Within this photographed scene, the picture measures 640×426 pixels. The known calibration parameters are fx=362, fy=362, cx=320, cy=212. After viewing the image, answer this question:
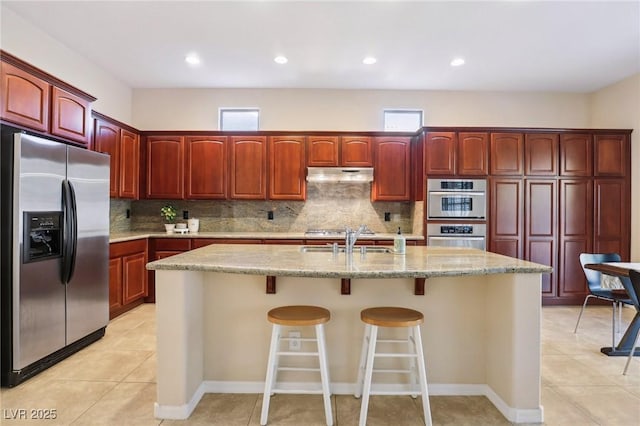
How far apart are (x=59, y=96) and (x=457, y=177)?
4.23 m

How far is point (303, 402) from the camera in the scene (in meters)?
2.30

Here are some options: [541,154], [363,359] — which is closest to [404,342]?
[363,359]

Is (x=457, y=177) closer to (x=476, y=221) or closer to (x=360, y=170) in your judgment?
(x=476, y=221)

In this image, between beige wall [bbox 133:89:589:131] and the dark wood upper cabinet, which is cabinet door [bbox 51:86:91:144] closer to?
beige wall [bbox 133:89:589:131]

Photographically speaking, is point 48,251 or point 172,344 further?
point 48,251

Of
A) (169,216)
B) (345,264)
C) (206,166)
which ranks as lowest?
(345,264)

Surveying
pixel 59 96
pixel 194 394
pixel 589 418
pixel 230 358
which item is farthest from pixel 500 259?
pixel 59 96

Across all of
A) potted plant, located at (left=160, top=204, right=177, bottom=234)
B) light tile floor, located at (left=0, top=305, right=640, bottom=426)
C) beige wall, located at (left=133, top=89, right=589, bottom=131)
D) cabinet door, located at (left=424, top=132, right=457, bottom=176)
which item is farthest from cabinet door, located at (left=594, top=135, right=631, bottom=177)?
potted plant, located at (left=160, top=204, right=177, bottom=234)

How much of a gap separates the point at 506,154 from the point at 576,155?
913mm

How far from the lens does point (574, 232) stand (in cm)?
467

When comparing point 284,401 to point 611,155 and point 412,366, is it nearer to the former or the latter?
point 412,366

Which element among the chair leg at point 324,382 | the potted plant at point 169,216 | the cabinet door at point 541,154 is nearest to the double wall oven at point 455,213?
the cabinet door at point 541,154

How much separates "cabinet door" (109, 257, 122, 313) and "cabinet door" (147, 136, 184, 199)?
1245 millimetres

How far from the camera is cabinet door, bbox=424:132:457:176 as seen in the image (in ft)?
15.0
